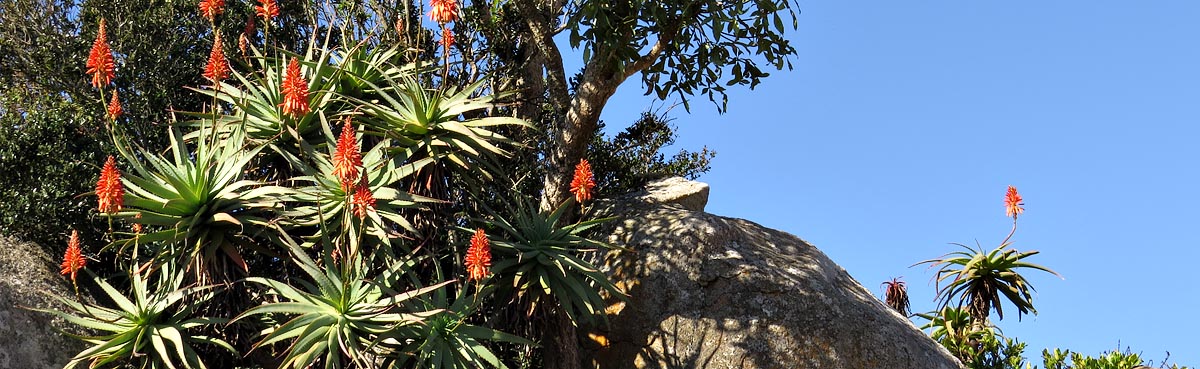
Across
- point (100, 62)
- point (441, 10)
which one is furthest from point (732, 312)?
point (100, 62)

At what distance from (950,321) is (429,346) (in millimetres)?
7311

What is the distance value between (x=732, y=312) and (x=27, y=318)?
6681mm

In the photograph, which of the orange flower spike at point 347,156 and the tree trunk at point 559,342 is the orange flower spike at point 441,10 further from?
the tree trunk at point 559,342

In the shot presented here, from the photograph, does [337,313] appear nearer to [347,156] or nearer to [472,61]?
[347,156]

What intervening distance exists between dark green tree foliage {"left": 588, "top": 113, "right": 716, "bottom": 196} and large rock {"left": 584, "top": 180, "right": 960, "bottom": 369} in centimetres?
189

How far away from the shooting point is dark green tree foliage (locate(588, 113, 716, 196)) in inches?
534

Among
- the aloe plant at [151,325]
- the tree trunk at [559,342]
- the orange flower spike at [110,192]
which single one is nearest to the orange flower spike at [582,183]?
the tree trunk at [559,342]

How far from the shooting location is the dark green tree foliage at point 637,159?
534 inches

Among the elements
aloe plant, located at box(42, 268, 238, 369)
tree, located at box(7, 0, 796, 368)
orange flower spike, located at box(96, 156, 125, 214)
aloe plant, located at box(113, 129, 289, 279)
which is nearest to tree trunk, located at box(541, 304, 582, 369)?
tree, located at box(7, 0, 796, 368)

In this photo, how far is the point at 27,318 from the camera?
401 inches

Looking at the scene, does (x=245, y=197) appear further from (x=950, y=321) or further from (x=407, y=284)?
(x=950, y=321)

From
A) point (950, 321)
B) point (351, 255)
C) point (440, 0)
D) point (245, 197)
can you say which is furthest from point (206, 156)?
point (950, 321)

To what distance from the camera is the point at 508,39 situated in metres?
13.3

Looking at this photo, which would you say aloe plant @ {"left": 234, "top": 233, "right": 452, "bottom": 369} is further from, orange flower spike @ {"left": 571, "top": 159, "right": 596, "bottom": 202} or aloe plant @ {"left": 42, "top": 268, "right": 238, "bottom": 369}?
orange flower spike @ {"left": 571, "top": 159, "right": 596, "bottom": 202}
